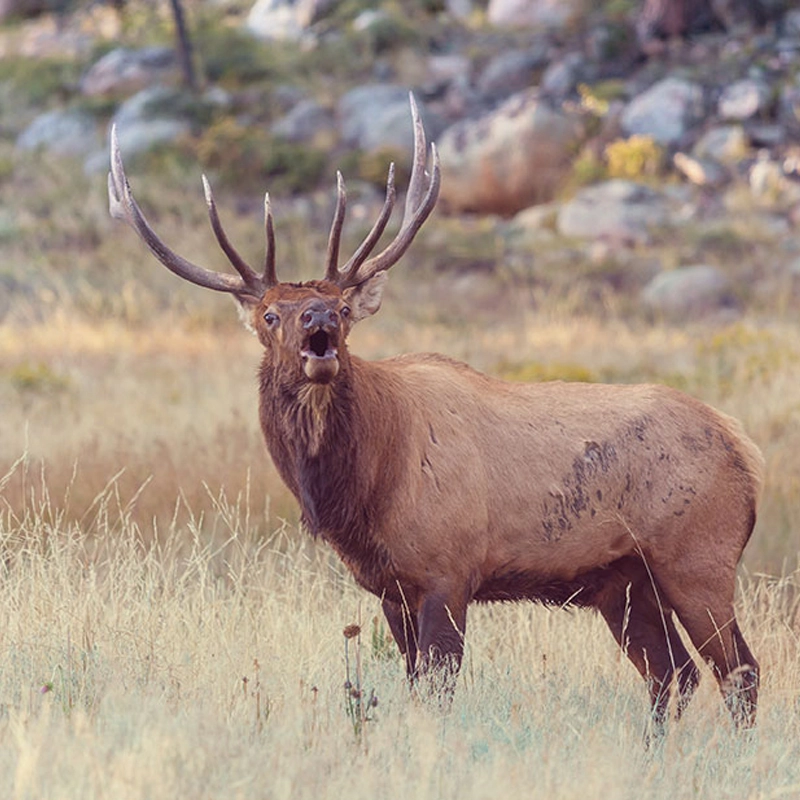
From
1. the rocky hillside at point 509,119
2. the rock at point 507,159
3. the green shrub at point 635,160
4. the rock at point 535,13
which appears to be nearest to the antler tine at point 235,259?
the rocky hillside at point 509,119

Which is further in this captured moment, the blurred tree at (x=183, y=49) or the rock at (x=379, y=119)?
the blurred tree at (x=183, y=49)

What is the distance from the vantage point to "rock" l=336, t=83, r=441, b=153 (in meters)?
27.0

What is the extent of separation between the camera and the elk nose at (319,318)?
540cm

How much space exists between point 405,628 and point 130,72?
28852mm

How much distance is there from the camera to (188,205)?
78.9ft

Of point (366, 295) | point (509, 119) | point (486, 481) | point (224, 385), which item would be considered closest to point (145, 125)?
point (509, 119)

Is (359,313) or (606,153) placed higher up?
(359,313)

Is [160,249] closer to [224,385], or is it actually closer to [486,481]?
[486,481]

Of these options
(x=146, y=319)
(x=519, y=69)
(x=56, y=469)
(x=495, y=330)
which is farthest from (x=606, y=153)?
(x=56, y=469)

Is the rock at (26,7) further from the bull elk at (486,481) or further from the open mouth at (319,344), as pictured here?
the open mouth at (319,344)

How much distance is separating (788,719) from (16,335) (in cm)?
1165

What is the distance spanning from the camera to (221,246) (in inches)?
232

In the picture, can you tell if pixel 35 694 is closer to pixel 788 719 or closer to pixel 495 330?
pixel 788 719

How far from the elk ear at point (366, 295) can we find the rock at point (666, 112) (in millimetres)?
21302
